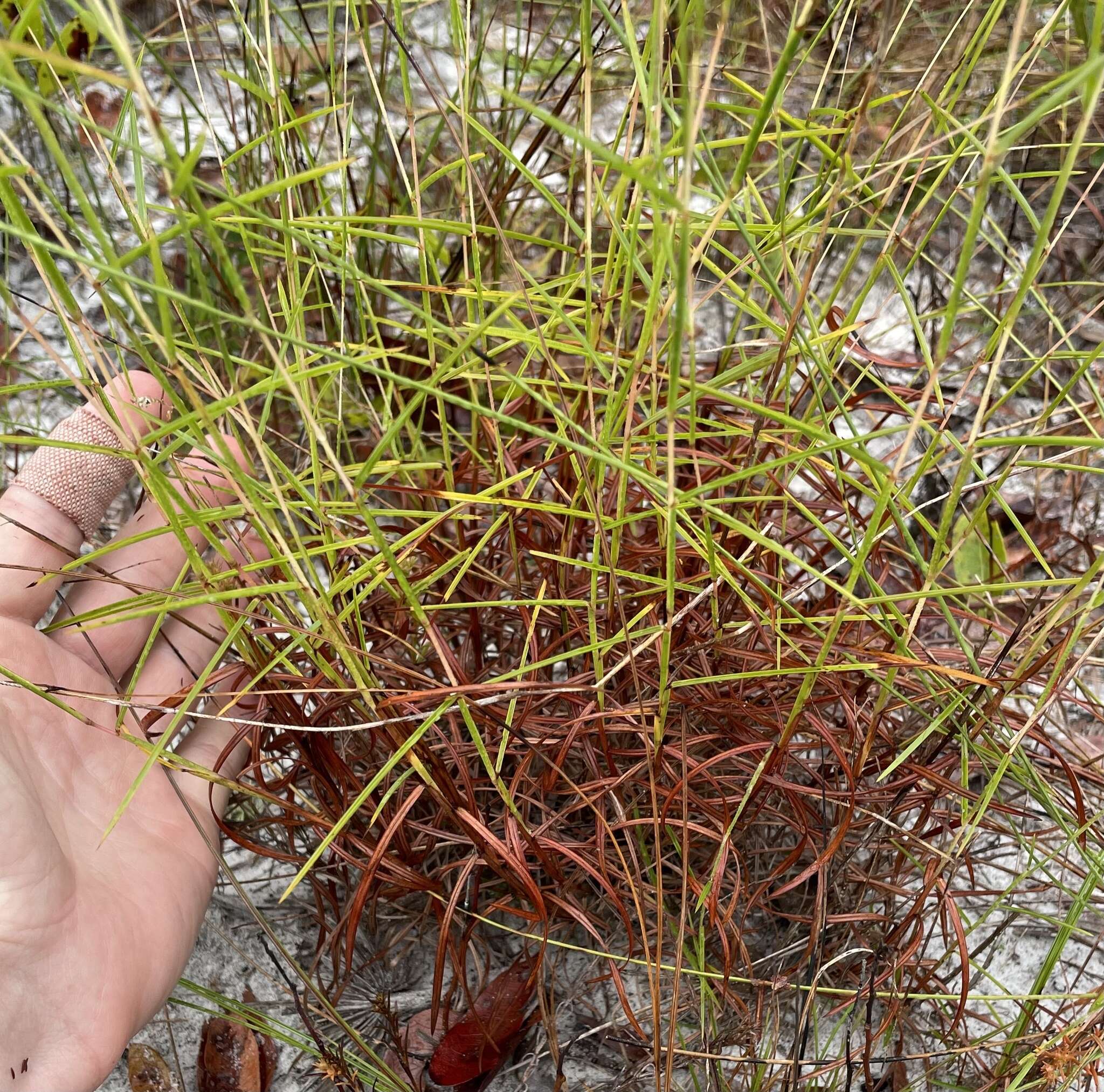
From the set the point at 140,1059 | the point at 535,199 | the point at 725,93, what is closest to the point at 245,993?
the point at 140,1059

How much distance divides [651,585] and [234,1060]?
666mm

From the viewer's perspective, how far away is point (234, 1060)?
95cm

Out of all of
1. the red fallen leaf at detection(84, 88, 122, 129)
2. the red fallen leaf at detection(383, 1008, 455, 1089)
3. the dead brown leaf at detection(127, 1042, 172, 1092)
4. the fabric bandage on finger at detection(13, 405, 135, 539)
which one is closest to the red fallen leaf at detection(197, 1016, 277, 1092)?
the dead brown leaf at detection(127, 1042, 172, 1092)

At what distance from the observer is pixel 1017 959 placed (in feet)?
3.28

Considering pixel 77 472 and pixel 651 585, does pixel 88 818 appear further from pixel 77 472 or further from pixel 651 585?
pixel 651 585

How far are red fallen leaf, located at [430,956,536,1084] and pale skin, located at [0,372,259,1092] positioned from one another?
27 cm

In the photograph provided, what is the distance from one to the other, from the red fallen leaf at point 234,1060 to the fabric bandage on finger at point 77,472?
1.81 ft

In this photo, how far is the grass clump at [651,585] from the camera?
23.0 inches

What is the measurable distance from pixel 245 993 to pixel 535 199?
3.56 ft

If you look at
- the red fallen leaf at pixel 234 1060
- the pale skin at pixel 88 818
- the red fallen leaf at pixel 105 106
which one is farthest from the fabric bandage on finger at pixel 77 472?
the red fallen leaf at pixel 105 106

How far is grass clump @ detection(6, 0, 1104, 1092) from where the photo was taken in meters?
0.58

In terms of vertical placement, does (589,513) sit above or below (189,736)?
above

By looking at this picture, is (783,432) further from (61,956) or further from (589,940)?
(61,956)

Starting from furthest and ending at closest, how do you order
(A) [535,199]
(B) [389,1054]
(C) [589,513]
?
1. (A) [535,199]
2. (B) [389,1054]
3. (C) [589,513]
